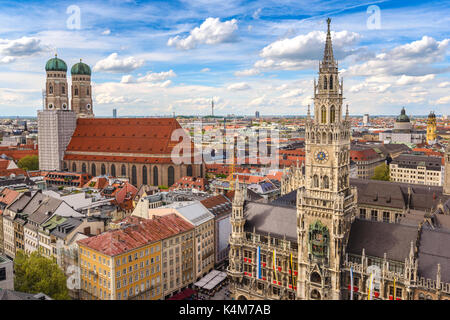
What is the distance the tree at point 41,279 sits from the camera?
50.9 metres

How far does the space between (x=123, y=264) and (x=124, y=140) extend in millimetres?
95613

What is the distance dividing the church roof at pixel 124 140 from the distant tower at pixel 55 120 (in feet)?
11.5

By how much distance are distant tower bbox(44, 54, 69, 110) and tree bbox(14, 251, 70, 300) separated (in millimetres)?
118065

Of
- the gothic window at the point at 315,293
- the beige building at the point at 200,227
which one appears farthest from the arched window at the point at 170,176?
the gothic window at the point at 315,293

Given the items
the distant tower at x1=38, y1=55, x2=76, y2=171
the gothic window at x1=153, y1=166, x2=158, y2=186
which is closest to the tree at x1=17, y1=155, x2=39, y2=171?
the distant tower at x1=38, y1=55, x2=76, y2=171

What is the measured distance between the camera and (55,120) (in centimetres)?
15162

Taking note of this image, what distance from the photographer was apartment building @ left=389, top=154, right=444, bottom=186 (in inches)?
5425

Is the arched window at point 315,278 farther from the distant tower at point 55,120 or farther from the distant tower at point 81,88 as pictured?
the distant tower at point 81,88

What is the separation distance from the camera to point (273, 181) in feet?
377

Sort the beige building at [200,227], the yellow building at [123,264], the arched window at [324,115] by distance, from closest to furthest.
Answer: the arched window at [324,115], the yellow building at [123,264], the beige building at [200,227]

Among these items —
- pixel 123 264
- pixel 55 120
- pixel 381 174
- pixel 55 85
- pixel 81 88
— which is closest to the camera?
pixel 123 264

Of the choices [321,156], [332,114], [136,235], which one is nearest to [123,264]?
[136,235]

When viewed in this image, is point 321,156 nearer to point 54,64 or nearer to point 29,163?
point 54,64
